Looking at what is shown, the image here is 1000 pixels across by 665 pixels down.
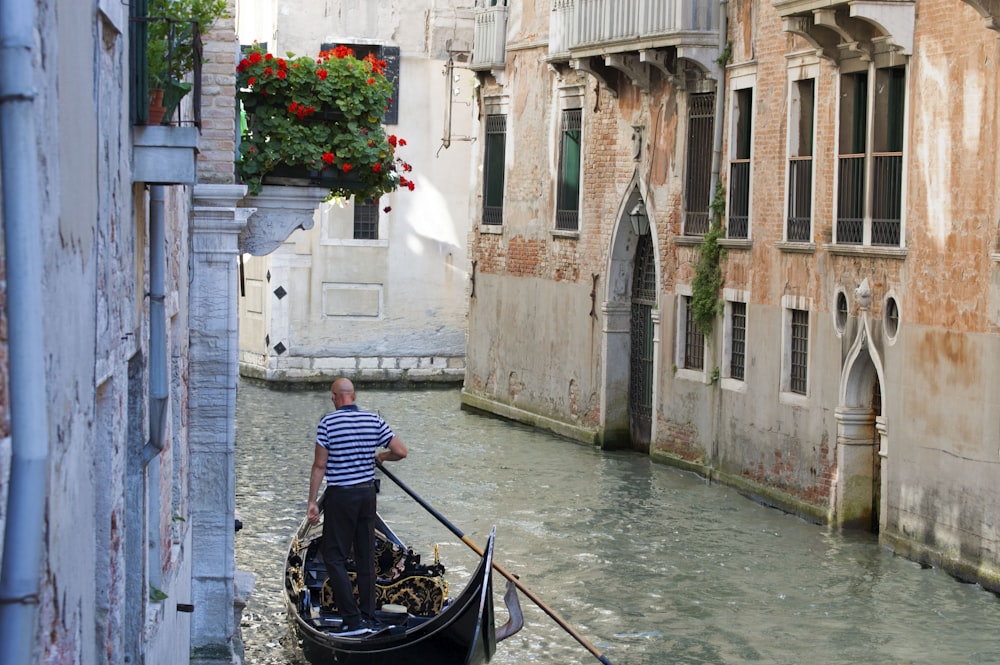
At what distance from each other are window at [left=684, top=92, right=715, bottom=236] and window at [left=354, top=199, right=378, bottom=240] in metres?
8.82

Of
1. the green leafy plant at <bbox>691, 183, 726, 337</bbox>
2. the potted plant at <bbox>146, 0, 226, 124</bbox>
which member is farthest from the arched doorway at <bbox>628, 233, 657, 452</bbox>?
the potted plant at <bbox>146, 0, 226, 124</bbox>

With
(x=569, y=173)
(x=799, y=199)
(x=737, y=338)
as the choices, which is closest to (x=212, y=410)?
(x=799, y=199)

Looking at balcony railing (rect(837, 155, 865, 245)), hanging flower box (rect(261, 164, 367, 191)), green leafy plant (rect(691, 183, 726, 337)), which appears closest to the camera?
hanging flower box (rect(261, 164, 367, 191))

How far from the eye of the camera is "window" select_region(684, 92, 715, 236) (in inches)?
681

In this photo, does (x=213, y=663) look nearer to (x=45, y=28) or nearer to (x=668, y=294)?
(x=45, y=28)

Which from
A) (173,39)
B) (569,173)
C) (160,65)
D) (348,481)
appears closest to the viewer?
(173,39)

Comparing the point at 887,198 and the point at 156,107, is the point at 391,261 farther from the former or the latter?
the point at 156,107

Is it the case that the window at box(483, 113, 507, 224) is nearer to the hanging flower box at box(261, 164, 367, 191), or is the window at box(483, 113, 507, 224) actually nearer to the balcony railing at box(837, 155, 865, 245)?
the balcony railing at box(837, 155, 865, 245)

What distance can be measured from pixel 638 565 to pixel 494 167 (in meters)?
11.0

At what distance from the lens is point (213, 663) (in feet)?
26.3

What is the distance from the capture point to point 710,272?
16.9 m

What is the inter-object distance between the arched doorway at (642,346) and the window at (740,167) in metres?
2.50

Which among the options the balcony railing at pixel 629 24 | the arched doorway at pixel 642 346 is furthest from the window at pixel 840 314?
the arched doorway at pixel 642 346

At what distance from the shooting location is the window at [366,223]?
25.6 meters
